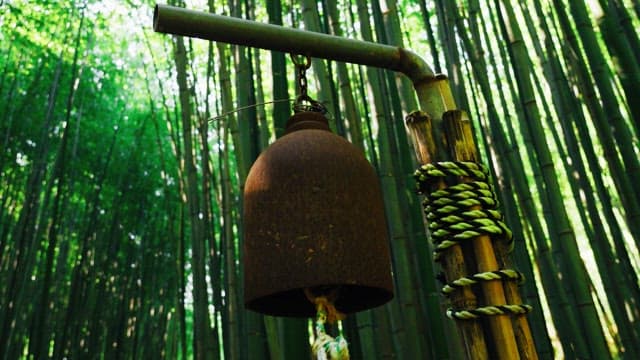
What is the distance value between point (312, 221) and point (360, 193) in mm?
90

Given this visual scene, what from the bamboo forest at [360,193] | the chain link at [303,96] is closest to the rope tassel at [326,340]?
the bamboo forest at [360,193]

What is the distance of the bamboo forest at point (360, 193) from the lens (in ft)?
2.46

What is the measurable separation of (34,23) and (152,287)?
245 centimetres

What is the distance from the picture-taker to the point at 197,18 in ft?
2.53

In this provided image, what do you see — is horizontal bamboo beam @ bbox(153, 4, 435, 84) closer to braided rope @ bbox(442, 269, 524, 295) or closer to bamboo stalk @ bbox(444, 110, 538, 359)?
bamboo stalk @ bbox(444, 110, 538, 359)

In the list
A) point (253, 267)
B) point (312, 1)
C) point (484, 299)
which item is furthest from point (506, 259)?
point (312, 1)

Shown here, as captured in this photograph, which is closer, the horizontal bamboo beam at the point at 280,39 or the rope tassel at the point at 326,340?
the rope tassel at the point at 326,340

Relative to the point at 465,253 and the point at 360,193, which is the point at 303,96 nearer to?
the point at 360,193

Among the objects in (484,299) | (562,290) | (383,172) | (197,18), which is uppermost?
(383,172)

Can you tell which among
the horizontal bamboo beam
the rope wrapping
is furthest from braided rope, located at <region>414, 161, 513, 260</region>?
the horizontal bamboo beam

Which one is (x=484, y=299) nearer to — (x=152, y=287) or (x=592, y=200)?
(x=592, y=200)

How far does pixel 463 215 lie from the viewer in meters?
0.77

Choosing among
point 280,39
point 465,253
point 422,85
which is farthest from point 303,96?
point 465,253

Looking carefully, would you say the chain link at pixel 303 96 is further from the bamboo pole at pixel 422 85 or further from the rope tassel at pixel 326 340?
the rope tassel at pixel 326 340
